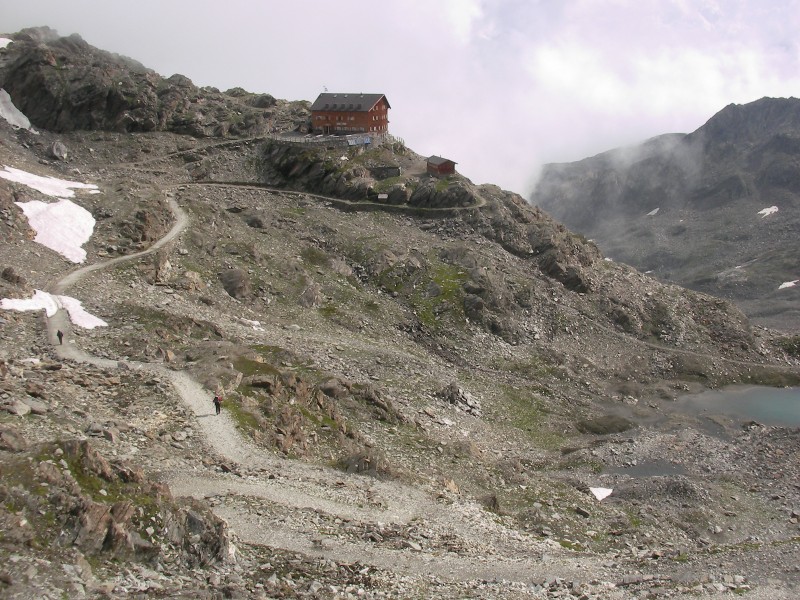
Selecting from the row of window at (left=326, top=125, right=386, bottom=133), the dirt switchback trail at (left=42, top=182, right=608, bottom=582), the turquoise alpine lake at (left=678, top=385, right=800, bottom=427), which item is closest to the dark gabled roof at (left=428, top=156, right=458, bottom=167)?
the row of window at (left=326, top=125, right=386, bottom=133)

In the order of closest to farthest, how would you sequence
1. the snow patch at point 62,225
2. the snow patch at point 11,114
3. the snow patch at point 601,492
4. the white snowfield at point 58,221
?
the snow patch at point 601,492, the white snowfield at point 58,221, the snow patch at point 62,225, the snow patch at point 11,114

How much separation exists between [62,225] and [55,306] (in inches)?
970

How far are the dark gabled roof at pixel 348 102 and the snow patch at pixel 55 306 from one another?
309 ft

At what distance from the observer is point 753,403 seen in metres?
97.5

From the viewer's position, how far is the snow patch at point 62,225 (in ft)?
243

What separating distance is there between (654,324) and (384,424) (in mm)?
72269

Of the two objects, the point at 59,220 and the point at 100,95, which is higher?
the point at 100,95

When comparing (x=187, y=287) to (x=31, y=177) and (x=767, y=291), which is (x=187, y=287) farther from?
(x=767, y=291)

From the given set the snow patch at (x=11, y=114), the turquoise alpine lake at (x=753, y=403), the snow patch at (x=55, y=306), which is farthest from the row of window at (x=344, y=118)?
the snow patch at (x=55, y=306)

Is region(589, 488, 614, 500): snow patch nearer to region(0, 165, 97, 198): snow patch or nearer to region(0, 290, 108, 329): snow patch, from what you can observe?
region(0, 290, 108, 329): snow patch

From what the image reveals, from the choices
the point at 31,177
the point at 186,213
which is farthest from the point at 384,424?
the point at 31,177

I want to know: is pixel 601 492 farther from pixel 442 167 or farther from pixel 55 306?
pixel 442 167

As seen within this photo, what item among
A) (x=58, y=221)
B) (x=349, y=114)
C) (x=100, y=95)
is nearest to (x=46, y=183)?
(x=58, y=221)

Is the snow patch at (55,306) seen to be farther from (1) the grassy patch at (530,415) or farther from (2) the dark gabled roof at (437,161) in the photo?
(2) the dark gabled roof at (437,161)
